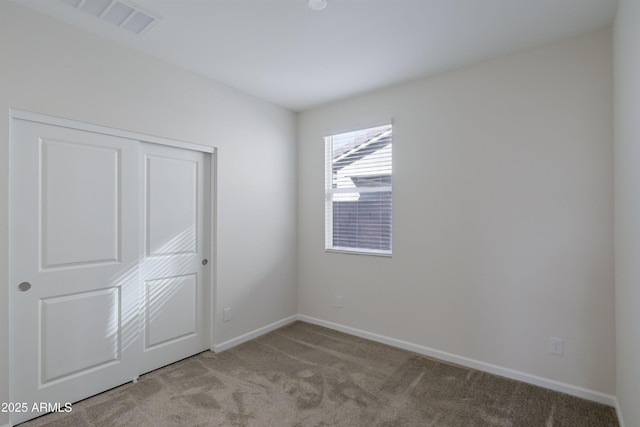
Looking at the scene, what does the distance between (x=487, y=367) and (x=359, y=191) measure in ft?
6.89

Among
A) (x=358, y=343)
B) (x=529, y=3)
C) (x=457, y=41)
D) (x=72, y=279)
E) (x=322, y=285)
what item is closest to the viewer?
(x=529, y=3)

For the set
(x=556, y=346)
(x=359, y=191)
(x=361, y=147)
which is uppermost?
(x=361, y=147)

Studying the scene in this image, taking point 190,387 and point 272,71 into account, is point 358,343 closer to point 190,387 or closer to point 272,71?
point 190,387

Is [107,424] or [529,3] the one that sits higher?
[529,3]

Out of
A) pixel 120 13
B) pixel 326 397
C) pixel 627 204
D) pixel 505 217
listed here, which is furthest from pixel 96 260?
pixel 627 204

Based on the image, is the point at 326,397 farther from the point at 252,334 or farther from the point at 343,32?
the point at 343,32

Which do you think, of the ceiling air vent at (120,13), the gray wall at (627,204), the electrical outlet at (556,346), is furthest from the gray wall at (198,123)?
the gray wall at (627,204)

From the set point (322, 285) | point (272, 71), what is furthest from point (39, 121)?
point (322, 285)

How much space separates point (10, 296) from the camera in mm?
2025

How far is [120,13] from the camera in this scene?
2.12 m

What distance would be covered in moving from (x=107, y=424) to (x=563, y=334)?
11.0 ft

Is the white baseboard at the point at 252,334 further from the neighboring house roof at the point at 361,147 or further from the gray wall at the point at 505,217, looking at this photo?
the neighboring house roof at the point at 361,147

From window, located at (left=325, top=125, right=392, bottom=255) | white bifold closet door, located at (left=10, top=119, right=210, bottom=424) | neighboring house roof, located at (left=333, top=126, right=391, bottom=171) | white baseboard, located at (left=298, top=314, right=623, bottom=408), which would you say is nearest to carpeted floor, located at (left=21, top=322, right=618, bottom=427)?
white baseboard, located at (left=298, top=314, right=623, bottom=408)

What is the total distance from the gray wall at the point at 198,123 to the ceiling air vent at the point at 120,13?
0.29 meters
